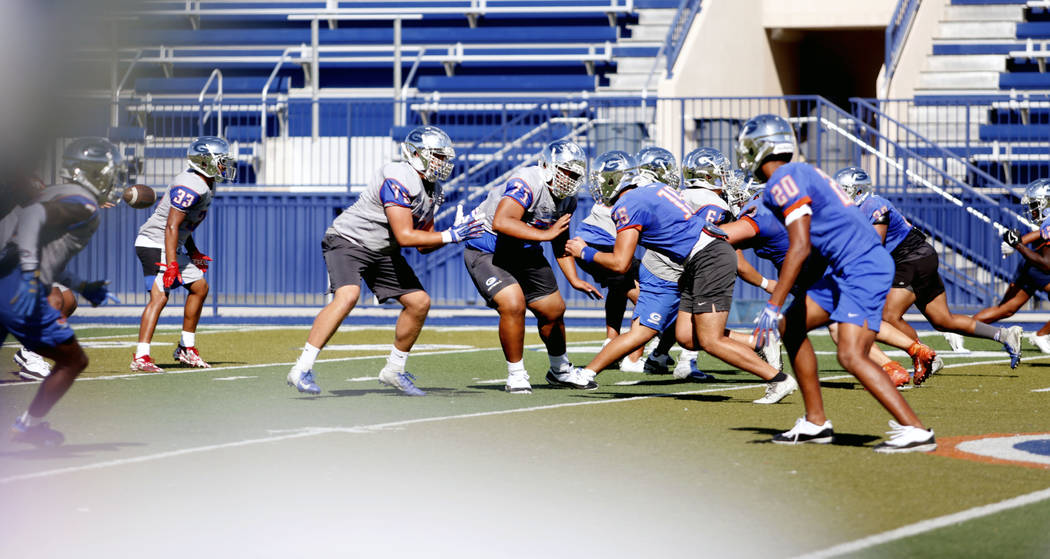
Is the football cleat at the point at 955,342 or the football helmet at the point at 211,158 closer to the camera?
the football helmet at the point at 211,158

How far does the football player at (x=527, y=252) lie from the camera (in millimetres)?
8617

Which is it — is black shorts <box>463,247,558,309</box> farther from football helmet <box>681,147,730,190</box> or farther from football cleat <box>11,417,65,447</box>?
football cleat <box>11,417,65,447</box>

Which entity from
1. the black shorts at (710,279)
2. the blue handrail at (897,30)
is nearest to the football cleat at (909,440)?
the black shorts at (710,279)

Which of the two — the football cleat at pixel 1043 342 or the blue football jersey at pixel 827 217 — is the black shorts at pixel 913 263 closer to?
the football cleat at pixel 1043 342

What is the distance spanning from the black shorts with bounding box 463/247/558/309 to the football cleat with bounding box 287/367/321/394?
1.26 m

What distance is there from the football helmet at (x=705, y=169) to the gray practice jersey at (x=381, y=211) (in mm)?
2182

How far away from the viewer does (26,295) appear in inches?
226

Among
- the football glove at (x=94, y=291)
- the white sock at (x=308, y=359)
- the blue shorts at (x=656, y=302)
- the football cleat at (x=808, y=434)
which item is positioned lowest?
the football cleat at (x=808, y=434)

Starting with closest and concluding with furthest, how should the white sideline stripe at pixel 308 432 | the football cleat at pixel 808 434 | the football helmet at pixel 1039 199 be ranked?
1. the white sideline stripe at pixel 308 432
2. the football cleat at pixel 808 434
3. the football helmet at pixel 1039 199

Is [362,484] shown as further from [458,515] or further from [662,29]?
[662,29]

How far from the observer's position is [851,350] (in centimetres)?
605

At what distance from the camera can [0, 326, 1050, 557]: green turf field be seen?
13.7 ft

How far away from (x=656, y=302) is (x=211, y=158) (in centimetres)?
378

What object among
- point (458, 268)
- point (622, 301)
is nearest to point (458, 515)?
point (622, 301)
